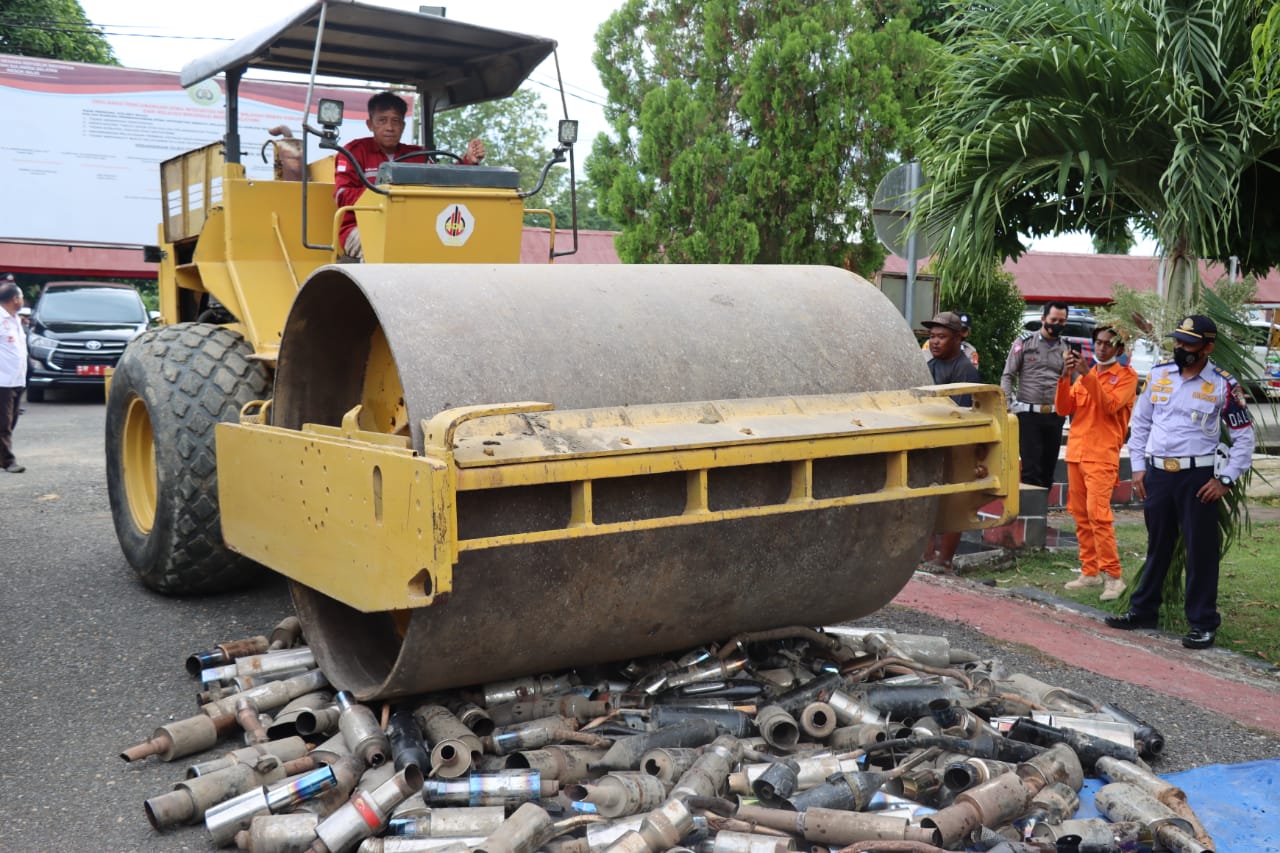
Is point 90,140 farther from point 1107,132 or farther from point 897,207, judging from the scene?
point 1107,132

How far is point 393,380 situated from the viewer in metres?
4.61

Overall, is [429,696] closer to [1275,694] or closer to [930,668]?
[930,668]

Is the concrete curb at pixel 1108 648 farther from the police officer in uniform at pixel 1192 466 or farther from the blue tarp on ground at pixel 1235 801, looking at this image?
the blue tarp on ground at pixel 1235 801

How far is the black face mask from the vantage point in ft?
20.5

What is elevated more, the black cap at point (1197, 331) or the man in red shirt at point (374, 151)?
the man in red shirt at point (374, 151)

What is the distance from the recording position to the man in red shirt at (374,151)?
19.0 ft

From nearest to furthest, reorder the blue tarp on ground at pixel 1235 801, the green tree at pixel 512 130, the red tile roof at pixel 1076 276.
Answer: the blue tarp on ground at pixel 1235 801, the red tile roof at pixel 1076 276, the green tree at pixel 512 130

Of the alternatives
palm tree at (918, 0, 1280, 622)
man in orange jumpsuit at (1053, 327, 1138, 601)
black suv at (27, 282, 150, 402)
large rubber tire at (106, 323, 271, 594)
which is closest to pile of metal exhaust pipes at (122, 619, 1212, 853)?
large rubber tire at (106, 323, 271, 594)

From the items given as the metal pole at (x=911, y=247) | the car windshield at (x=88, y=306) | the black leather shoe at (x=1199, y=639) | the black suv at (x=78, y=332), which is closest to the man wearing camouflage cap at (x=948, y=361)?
the metal pole at (x=911, y=247)

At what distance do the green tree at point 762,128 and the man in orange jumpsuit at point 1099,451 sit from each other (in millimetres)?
6385

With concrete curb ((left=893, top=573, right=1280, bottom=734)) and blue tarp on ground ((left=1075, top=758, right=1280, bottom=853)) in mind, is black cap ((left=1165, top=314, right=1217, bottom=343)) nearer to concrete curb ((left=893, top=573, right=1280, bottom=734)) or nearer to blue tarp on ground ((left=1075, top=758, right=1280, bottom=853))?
concrete curb ((left=893, top=573, right=1280, bottom=734))

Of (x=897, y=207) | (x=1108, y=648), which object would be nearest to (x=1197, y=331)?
(x=1108, y=648)

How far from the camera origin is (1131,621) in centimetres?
652

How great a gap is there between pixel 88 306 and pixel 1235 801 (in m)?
19.1
